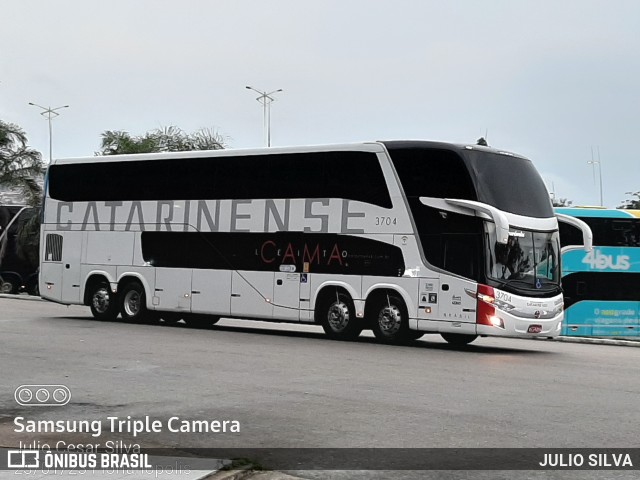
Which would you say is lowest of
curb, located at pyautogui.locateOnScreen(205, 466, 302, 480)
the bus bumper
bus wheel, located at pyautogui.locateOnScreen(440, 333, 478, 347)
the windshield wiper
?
curb, located at pyautogui.locateOnScreen(205, 466, 302, 480)

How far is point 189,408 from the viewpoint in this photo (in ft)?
36.4

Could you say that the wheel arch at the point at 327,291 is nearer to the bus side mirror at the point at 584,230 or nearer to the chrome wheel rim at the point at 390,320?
the chrome wheel rim at the point at 390,320

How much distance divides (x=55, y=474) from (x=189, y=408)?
368 centimetres

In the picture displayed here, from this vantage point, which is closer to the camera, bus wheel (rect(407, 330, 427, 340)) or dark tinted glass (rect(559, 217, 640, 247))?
bus wheel (rect(407, 330, 427, 340))

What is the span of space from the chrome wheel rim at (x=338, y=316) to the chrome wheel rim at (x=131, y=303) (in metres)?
5.95

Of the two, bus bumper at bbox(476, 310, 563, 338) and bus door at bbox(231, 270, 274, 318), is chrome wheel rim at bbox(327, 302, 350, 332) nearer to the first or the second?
bus door at bbox(231, 270, 274, 318)

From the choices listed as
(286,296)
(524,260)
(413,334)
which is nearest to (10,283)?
(286,296)

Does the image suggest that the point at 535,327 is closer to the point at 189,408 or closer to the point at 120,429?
the point at 189,408

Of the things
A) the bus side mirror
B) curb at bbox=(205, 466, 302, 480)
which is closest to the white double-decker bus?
the bus side mirror

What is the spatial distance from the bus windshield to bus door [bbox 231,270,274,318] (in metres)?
5.44

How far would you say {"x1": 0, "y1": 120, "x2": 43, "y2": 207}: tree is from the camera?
155 feet

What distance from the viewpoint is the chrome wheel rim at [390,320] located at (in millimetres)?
20812

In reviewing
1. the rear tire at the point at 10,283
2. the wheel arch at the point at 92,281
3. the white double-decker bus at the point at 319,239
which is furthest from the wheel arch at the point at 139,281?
the rear tire at the point at 10,283

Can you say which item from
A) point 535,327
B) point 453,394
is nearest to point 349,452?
point 453,394
